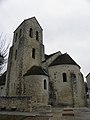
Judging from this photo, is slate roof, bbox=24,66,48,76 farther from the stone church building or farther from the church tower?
the church tower

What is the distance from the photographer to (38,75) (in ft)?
70.5

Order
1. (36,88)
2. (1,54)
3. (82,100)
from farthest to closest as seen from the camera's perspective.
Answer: (82,100), (36,88), (1,54)

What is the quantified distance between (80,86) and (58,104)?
4958 mm

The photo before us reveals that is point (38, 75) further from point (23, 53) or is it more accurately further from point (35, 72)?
point (23, 53)

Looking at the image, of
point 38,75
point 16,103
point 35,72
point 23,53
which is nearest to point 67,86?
point 38,75

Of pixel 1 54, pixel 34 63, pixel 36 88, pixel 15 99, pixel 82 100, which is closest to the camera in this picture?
pixel 1 54

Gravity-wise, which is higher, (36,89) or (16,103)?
(36,89)

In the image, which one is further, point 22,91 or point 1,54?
point 22,91

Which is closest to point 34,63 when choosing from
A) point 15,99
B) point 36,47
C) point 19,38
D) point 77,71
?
point 36,47

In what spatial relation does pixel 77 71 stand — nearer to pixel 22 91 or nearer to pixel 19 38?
pixel 22 91

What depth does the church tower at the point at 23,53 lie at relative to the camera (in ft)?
77.9

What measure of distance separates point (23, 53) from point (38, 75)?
532 centimetres

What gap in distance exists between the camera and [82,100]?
23.2 metres

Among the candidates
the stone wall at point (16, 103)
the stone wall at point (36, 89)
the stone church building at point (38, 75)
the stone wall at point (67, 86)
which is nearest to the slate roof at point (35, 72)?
the stone church building at point (38, 75)
